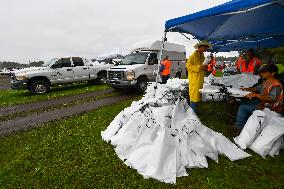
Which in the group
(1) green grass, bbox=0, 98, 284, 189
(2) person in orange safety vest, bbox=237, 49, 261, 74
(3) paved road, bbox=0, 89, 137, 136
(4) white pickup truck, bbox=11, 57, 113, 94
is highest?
(2) person in orange safety vest, bbox=237, 49, 261, 74

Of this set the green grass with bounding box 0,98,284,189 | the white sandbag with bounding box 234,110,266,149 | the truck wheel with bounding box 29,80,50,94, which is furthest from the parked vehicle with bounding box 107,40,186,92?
the white sandbag with bounding box 234,110,266,149

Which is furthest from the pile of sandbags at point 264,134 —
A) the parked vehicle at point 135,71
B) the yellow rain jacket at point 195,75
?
the parked vehicle at point 135,71

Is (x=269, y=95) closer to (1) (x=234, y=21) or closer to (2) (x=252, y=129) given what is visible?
(2) (x=252, y=129)

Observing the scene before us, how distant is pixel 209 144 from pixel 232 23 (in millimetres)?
5275

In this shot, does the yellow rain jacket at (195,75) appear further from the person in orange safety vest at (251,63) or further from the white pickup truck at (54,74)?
the white pickup truck at (54,74)

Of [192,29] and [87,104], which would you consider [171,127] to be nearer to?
[192,29]

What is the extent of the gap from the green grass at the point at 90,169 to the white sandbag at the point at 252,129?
0.35m

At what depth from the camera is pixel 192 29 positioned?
906 cm

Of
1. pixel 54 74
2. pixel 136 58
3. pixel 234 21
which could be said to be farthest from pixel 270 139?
pixel 54 74

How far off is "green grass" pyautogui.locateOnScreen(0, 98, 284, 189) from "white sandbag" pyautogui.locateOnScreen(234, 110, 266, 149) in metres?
0.35

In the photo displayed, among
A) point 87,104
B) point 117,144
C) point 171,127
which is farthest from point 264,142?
point 87,104

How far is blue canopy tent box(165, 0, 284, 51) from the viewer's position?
16.9 feet

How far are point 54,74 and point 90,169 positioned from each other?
35.3 feet

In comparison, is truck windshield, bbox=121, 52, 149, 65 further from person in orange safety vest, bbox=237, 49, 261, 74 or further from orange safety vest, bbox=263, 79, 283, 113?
orange safety vest, bbox=263, 79, 283, 113
